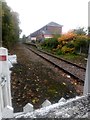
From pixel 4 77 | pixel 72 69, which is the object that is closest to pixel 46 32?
pixel 72 69

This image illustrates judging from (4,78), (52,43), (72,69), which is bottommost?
(72,69)

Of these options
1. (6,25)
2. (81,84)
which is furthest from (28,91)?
(6,25)

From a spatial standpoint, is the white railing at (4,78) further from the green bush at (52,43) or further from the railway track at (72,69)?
the green bush at (52,43)

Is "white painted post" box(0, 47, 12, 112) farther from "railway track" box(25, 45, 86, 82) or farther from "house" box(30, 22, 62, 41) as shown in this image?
"house" box(30, 22, 62, 41)

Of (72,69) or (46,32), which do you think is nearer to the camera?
(72,69)

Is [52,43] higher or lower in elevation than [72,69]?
higher

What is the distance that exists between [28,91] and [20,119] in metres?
3.50

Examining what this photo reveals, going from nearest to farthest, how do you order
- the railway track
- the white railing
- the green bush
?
the white railing, the railway track, the green bush

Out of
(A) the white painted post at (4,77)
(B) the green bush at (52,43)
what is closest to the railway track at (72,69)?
(A) the white painted post at (4,77)

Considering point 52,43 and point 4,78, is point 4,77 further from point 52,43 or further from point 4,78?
point 52,43

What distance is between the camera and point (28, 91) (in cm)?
514

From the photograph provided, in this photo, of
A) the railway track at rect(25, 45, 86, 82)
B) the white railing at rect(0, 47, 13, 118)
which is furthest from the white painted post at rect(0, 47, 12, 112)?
the railway track at rect(25, 45, 86, 82)

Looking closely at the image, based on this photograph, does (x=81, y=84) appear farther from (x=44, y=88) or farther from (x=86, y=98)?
(x=86, y=98)

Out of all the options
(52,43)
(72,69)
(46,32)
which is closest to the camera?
(72,69)
